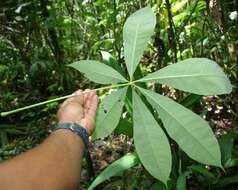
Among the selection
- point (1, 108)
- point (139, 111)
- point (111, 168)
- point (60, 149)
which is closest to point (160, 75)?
point (139, 111)

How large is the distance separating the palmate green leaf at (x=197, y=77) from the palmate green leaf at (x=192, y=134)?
58mm

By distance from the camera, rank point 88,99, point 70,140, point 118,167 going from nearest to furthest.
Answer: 1. point 70,140
2. point 88,99
3. point 118,167

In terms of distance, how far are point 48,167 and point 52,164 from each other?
1 cm

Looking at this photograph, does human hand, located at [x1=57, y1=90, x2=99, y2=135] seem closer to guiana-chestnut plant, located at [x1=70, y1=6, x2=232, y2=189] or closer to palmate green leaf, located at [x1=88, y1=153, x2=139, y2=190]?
guiana-chestnut plant, located at [x1=70, y1=6, x2=232, y2=189]

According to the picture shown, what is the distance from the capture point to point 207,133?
0.95 m

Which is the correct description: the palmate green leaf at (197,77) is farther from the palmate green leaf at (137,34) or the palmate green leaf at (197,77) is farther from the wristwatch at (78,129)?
the wristwatch at (78,129)

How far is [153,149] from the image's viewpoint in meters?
0.95

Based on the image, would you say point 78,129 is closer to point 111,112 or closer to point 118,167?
point 111,112

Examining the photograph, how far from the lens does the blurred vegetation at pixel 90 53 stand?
80.0 inches

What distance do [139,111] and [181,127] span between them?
106 mm

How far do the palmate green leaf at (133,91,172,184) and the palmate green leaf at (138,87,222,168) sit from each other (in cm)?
3

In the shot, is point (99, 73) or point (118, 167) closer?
point (99, 73)

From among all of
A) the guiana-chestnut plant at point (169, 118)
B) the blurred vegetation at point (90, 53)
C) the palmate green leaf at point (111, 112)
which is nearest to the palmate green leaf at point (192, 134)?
the guiana-chestnut plant at point (169, 118)

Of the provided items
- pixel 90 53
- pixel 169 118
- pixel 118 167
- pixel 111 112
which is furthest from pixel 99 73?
pixel 90 53
